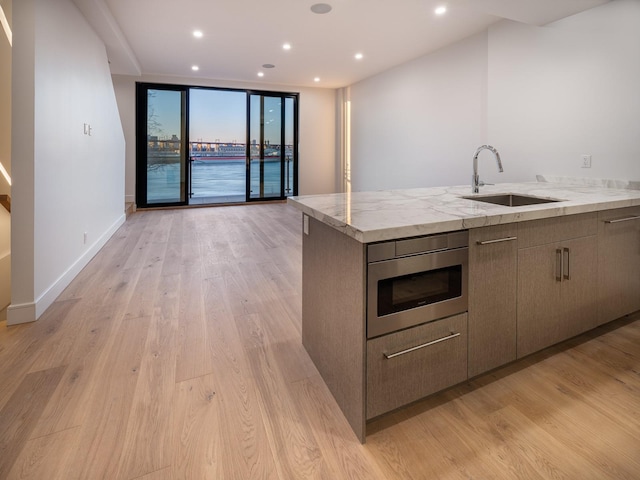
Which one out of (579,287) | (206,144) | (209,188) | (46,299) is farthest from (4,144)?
(209,188)

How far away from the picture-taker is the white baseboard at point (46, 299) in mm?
2494

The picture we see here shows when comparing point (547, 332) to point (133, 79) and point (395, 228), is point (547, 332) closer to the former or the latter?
point (395, 228)

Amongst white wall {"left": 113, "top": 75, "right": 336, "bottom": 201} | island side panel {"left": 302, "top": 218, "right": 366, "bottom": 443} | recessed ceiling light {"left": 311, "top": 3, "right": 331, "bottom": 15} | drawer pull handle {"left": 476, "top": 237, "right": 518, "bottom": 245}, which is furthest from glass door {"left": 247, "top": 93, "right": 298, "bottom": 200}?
drawer pull handle {"left": 476, "top": 237, "right": 518, "bottom": 245}

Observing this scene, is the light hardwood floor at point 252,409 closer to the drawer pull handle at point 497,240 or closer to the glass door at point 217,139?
the drawer pull handle at point 497,240

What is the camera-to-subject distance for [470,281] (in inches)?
63.2

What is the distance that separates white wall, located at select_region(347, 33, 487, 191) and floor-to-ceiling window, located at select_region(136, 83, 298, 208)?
6.09ft

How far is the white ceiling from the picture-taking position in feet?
12.6

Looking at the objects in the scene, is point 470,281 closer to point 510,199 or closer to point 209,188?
point 510,199

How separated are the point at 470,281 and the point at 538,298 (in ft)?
1.83

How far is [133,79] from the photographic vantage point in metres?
7.28

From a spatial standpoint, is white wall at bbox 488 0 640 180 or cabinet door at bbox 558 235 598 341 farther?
white wall at bbox 488 0 640 180

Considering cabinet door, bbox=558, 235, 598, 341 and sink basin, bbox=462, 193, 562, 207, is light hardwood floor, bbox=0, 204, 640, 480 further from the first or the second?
sink basin, bbox=462, 193, 562, 207

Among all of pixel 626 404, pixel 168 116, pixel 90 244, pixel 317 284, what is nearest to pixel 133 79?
pixel 168 116

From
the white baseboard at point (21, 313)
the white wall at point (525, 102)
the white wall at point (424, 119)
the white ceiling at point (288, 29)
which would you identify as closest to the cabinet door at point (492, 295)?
the white wall at point (525, 102)
